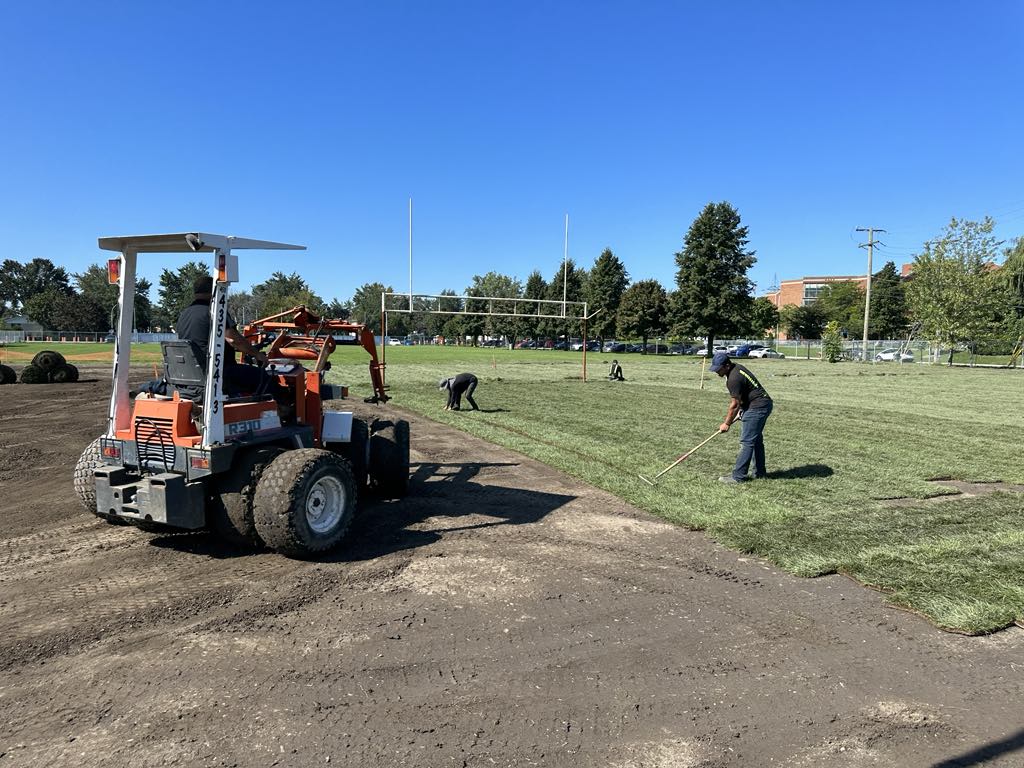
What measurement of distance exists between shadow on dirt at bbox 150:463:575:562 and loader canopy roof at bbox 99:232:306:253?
2.71 m

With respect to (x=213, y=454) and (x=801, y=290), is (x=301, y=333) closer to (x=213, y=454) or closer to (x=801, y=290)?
(x=213, y=454)

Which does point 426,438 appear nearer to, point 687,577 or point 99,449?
point 99,449

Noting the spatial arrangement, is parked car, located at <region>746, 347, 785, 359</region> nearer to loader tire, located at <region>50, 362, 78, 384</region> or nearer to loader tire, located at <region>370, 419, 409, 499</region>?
loader tire, located at <region>50, 362, 78, 384</region>

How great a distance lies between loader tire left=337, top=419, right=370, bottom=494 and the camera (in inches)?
285

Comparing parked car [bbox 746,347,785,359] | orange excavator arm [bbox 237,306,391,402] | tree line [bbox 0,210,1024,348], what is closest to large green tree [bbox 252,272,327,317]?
tree line [bbox 0,210,1024,348]

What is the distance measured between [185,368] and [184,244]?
3.77 feet

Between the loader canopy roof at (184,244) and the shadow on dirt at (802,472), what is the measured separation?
7187mm

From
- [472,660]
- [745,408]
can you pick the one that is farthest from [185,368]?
[745,408]

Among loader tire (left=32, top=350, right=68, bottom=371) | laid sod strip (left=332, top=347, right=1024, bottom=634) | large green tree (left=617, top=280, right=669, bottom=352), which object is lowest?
laid sod strip (left=332, top=347, right=1024, bottom=634)

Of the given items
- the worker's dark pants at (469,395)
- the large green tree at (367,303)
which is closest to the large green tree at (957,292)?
the worker's dark pants at (469,395)

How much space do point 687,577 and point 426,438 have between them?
7576 mm

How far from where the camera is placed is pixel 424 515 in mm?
6941

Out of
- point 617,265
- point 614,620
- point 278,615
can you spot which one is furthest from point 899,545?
point 617,265

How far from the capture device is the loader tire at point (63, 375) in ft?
71.3
